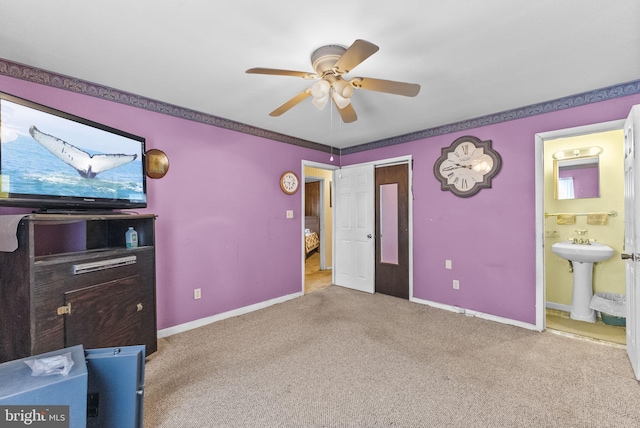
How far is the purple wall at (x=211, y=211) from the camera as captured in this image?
2.71m

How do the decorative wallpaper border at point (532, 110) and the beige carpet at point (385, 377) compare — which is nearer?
the beige carpet at point (385, 377)

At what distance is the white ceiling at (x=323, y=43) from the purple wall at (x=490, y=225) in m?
0.42

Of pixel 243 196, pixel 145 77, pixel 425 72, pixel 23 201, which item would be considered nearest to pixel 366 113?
pixel 425 72

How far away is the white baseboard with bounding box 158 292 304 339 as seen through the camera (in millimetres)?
2824

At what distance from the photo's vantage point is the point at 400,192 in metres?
4.04

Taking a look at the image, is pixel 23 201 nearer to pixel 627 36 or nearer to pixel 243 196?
pixel 243 196

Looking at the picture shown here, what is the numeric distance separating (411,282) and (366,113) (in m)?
2.34

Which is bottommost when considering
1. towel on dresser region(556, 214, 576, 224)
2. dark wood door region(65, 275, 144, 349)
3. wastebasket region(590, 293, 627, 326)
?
wastebasket region(590, 293, 627, 326)

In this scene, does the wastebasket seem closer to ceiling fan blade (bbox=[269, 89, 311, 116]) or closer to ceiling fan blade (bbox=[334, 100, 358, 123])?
ceiling fan blade (bbox=[334, 100, 358, 123])

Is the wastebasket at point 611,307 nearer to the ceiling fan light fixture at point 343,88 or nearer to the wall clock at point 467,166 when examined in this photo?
the wall clock at point 467,166

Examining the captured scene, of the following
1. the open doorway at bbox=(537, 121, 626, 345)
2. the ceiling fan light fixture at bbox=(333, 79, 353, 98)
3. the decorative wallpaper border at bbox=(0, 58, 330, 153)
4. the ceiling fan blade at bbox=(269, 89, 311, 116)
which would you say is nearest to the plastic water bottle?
the decorative wallpaper border at bbox=(0, 58, 330, 153)

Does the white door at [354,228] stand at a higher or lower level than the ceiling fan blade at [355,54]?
lower

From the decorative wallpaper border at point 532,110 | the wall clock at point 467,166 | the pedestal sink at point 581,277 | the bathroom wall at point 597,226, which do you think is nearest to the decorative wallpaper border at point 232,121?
the decorative wallpaper border at point 532,110

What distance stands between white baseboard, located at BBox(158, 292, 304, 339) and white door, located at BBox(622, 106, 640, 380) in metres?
3.35
